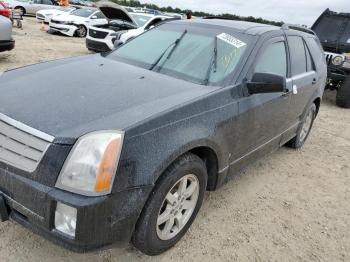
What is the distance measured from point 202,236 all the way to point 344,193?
79.9 inches

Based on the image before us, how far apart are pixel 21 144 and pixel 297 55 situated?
330cm

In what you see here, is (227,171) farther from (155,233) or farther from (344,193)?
(344,193)

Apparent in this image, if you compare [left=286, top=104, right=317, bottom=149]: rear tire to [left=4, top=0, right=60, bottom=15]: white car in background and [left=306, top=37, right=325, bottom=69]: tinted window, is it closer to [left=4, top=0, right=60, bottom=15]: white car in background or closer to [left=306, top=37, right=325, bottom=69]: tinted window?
[left=306, top=37, right=325, bottom=69]: tinted window

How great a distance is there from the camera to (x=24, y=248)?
2.67 metres

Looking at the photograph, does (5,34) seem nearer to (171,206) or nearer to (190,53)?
(190,53)

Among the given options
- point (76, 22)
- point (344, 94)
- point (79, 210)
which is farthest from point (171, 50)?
point (76, 22)

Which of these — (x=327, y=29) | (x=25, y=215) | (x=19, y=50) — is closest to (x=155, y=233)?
(x=25, y=215)

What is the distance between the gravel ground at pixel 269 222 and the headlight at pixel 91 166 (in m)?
0.82

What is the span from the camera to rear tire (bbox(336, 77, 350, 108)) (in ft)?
26.7

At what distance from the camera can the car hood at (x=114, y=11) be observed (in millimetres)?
10702

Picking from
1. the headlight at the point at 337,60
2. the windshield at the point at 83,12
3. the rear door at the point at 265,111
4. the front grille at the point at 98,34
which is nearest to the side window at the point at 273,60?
the rear door at the point at 265,111

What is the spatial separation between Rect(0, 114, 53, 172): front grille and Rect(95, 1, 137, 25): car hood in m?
9.07

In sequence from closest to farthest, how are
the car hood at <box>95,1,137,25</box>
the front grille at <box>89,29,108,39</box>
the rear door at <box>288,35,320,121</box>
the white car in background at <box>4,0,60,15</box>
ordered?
the rear door at <box>288,35,320,121</box> < the car hood at <box>95,1,137,25</box> < the front grille at <box>89,29,108,39</box> < the white car in background at <box>4,0,60,15</box>

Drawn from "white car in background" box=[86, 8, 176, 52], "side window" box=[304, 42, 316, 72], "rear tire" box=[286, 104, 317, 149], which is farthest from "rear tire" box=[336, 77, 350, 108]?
"white car in background" box=[86, 8, 176, 52]
